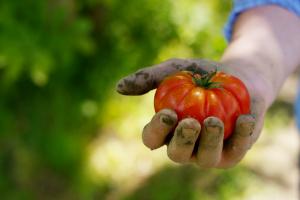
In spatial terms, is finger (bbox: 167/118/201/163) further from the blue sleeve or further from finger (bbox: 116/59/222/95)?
the blue sleeve

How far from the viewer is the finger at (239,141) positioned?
1.69 m

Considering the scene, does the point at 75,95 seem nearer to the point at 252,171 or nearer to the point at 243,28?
the point at 252,171

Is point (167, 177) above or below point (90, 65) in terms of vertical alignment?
below

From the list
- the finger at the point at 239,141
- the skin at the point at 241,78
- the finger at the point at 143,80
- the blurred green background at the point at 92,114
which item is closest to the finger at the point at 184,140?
the skin at the point at 241,78

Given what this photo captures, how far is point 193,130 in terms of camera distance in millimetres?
1615

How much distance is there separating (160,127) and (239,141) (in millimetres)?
273

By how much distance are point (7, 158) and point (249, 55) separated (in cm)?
230

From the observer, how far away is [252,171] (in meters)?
4.16

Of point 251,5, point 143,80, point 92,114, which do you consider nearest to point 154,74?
point 143,80

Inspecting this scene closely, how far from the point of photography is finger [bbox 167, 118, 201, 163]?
1.61 m

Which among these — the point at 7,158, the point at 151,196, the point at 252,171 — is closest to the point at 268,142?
the point at 252,171

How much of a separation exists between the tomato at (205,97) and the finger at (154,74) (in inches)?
3.0

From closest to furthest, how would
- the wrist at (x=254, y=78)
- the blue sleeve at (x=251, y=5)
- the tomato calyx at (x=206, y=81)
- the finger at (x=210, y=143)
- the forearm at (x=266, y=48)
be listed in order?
the finger at (x=210, y=143) → the tomato calyx at (x=206, y=81) → the wrist at (x=254, y=78) → the forearm at (x=266, y=48) → the blue sleeve at (x=251, y=5)

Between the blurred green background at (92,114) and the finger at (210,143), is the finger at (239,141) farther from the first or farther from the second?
the blurred green background at (92,114)
